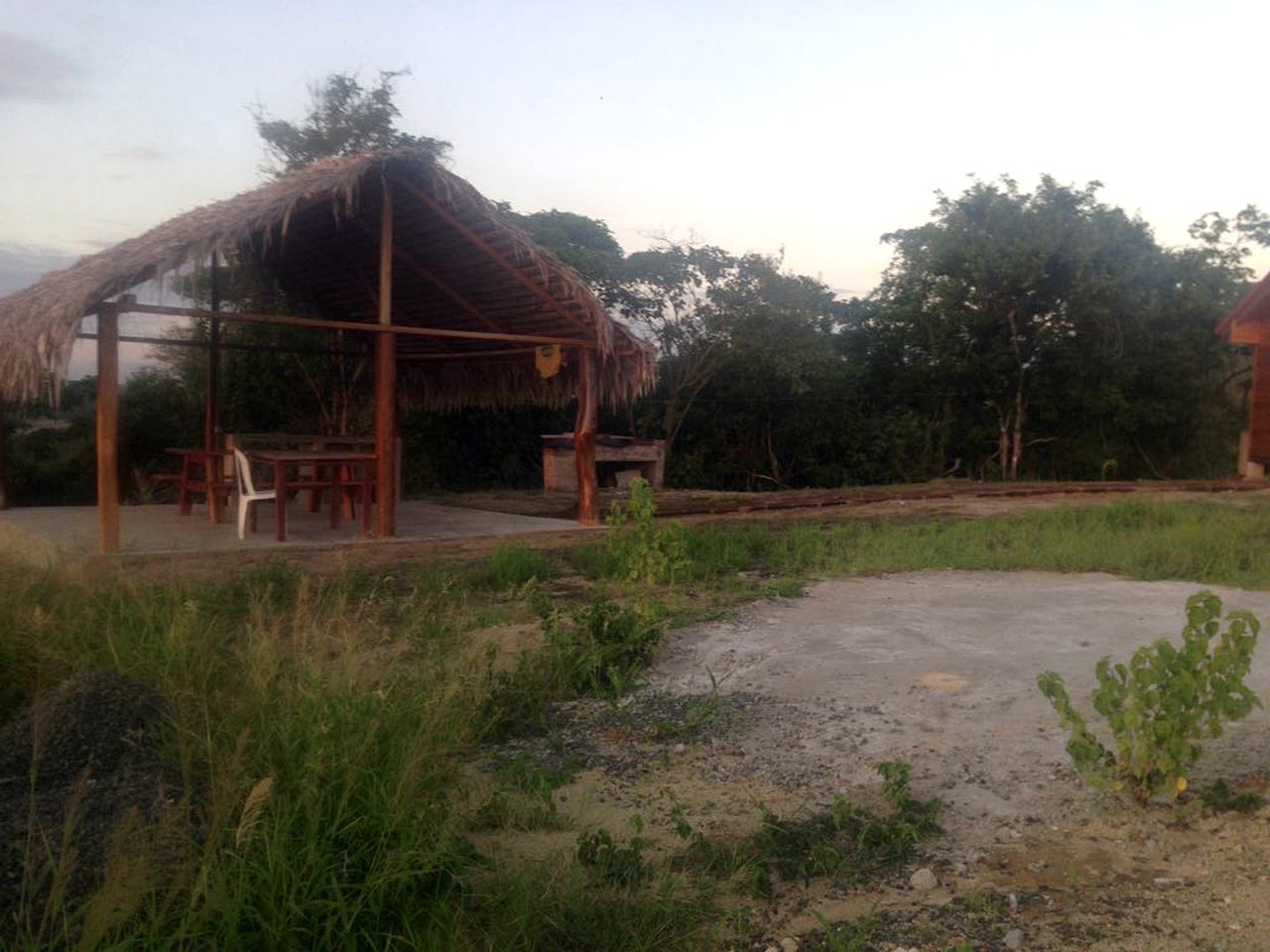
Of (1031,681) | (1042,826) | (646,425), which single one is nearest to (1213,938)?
(1042,826)

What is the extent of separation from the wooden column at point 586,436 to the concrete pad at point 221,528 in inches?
9.3

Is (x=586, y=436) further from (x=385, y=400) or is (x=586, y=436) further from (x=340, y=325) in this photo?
(x=340, y=325)

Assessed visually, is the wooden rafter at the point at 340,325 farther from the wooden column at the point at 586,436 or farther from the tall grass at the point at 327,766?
the tall grass at the point at 327,766

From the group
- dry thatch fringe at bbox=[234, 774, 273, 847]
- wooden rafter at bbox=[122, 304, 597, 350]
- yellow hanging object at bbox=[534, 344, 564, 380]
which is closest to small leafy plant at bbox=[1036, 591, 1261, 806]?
dry thatch fringe at bbox=[234, 774, 273, 847]

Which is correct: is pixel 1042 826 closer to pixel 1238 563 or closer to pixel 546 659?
pixel 546 659

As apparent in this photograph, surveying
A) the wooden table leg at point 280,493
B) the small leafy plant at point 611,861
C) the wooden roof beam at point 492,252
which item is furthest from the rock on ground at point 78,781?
the wooden roof beam at point 492,252

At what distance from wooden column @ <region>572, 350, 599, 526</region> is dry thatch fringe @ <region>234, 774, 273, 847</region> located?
333 inches

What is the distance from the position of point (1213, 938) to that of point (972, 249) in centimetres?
1715

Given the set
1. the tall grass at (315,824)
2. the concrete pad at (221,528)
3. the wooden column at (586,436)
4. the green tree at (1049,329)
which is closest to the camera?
the tall grass at (315,824)

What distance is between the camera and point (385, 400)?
978 centimetres

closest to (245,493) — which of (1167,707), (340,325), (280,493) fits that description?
(280,493)

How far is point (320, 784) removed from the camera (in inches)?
113

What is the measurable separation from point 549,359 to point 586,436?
106 centimetres

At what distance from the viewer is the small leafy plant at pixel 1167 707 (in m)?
3.26
